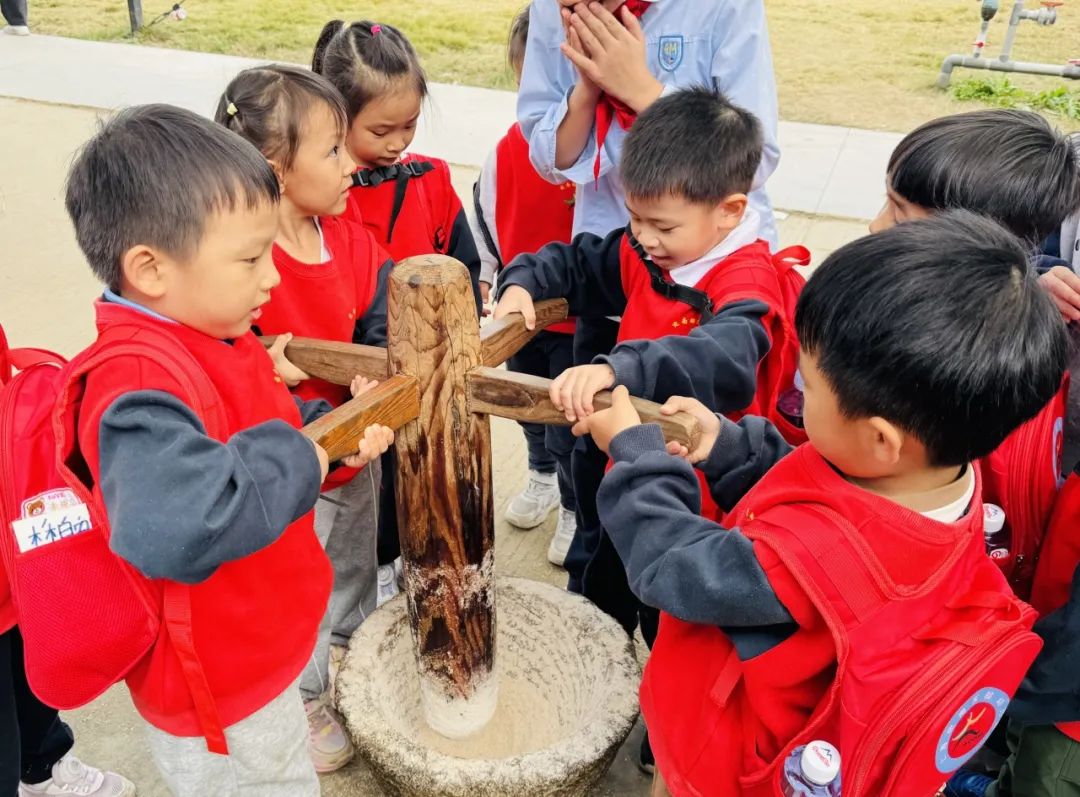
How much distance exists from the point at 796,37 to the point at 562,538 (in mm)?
8294

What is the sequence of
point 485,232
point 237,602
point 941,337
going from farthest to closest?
point 485,232
point 237,602
point 941,337

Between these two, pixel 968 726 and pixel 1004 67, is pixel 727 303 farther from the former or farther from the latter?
pixel 1004 67

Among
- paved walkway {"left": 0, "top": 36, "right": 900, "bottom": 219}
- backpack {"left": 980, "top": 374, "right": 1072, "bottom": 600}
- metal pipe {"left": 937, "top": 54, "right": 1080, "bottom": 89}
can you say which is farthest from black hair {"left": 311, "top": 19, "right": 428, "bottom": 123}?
metal pipe {"left": 937, "top": 54, "right": 1080, "bottom": 89}

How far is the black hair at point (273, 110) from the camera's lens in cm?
194

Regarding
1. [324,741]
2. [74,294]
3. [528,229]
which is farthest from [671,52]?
[74,294]

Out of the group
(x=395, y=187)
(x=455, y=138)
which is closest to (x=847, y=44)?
(x=455, y=138)

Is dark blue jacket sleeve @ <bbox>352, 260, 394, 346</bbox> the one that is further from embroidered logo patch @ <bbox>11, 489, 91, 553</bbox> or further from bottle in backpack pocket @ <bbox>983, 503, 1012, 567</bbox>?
bottle in backpack pocket @ <bbox>983, 503, 1012, 567</bbox>

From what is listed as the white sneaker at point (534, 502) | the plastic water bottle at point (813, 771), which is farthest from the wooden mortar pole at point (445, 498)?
the white sneaker at point (534, 502)

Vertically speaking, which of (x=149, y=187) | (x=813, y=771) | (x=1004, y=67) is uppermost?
(x=149, y=187)

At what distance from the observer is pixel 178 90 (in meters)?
7.07

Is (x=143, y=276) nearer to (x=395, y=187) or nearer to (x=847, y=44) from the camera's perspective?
(x=395, y=187)

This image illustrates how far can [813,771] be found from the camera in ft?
4.04

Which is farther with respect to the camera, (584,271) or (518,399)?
(584,271)

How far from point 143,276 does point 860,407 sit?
1.00m
